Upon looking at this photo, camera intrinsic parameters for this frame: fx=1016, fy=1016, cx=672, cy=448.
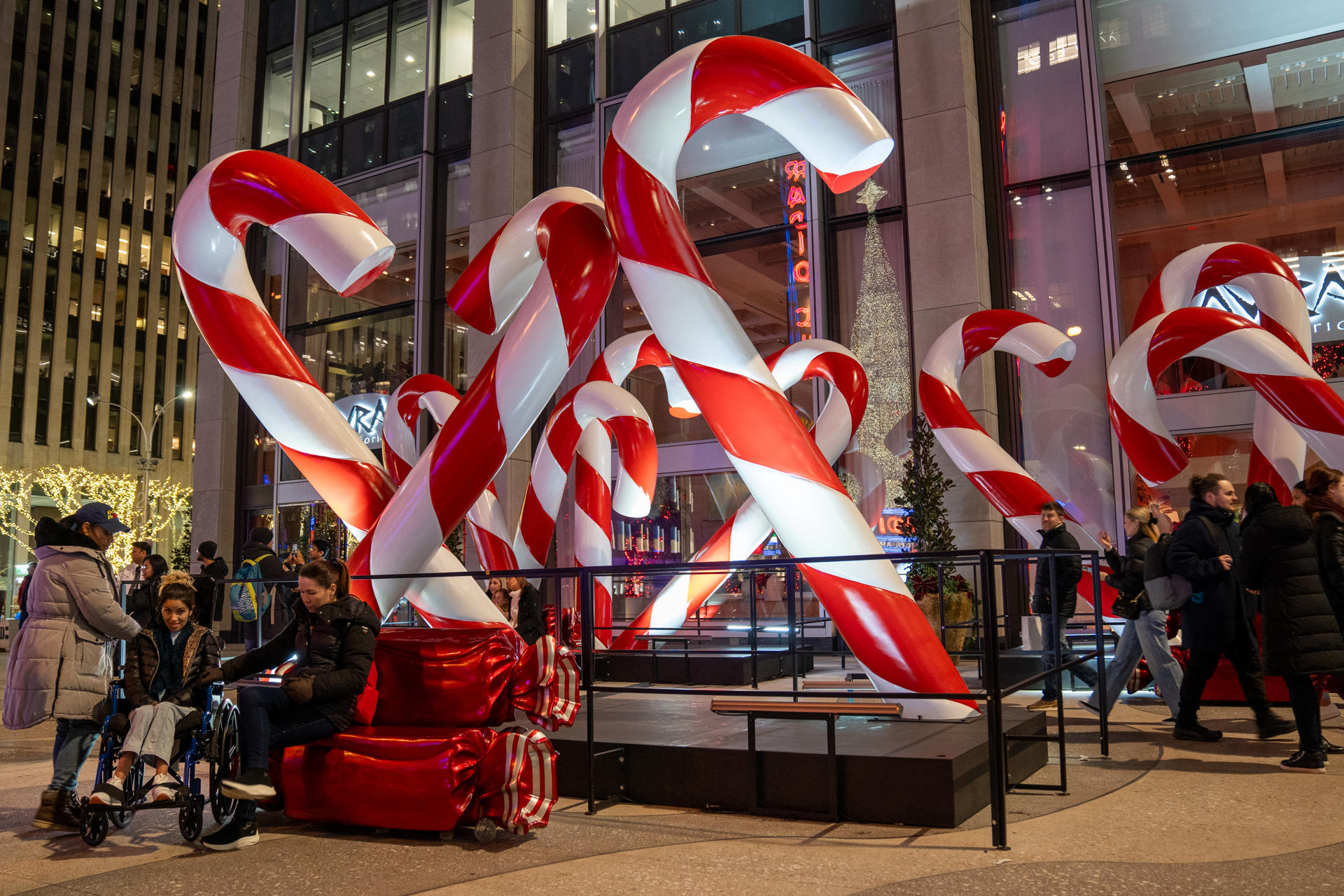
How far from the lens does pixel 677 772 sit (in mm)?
5230

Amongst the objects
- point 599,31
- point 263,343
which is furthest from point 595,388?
point 599,31

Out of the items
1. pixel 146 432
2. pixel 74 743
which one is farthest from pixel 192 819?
pixel 146 432

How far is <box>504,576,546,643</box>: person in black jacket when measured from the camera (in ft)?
31.0

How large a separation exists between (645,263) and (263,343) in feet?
7.93

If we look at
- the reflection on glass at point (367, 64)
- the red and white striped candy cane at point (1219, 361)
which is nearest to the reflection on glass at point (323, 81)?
the reflection on glass at point (367, 64)

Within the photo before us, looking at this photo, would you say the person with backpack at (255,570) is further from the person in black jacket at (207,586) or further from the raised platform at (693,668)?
the raised platform at (693,668)

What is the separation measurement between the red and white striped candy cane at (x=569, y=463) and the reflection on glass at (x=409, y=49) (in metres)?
11.6

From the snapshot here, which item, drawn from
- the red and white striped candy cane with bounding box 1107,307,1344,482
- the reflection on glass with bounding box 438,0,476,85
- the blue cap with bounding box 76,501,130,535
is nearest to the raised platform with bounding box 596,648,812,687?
the red and white striped candy cane with bounding box 1107,307,1344,482

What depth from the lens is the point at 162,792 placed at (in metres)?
4.53

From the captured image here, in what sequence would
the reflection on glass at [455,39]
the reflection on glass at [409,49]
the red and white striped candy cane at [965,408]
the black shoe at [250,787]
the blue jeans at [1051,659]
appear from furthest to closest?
the reflection on glass at [409,49] → the reflection on glass at [455,39] → the red and white striped candy cane at [965,408] → the blue jeans at [1051,659] → the black shoe at [250,787]

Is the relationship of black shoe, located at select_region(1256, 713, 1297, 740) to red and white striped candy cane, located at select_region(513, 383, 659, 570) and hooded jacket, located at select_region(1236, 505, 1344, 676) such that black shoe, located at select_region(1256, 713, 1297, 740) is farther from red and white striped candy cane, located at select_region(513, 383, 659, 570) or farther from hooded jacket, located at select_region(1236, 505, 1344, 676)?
red and white striped candy cane, located at select_region(513, 383, 659, 570)

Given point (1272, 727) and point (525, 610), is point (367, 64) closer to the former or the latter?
point (525, 610)

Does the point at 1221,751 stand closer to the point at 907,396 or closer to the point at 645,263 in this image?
the point at 645,263

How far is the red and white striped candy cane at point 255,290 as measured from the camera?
571cm
